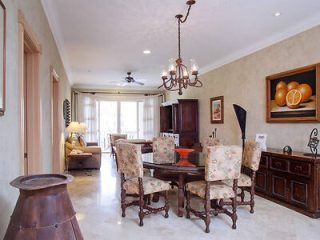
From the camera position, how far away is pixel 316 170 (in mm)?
3492

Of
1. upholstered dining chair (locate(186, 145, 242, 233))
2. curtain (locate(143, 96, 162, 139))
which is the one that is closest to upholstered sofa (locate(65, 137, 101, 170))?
curtain (locate(143, 96, 162, 139))

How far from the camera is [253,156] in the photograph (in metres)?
3.70

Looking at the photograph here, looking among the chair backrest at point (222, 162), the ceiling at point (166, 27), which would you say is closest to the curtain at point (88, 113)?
the ceiling at point (166, 27)

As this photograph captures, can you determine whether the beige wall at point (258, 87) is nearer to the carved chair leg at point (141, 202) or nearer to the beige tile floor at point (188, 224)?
the beige tile floor at point (188, 224)

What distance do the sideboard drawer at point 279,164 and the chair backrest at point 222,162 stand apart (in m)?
1.12

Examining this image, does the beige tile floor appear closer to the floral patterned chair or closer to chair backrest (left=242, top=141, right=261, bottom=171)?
the floral patterned chair

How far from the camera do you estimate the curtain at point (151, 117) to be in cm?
1087

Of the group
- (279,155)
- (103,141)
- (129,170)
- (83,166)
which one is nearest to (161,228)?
(129,170)

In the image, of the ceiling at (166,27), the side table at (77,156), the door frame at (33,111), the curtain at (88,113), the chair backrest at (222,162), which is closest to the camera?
the door frame at (33,111)

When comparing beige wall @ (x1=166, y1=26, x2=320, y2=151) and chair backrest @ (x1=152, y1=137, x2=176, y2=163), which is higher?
beige wall @ (x1=166, y1=26, x2=320, y2=151)

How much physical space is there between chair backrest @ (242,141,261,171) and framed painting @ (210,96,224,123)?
2.51 m

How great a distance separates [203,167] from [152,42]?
2658 millimetres

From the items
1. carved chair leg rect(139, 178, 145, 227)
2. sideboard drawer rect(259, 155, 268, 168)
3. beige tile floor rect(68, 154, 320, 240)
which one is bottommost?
beige tile floor rect(68, 154, 320, 240)

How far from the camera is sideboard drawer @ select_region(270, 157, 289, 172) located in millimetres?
3944
